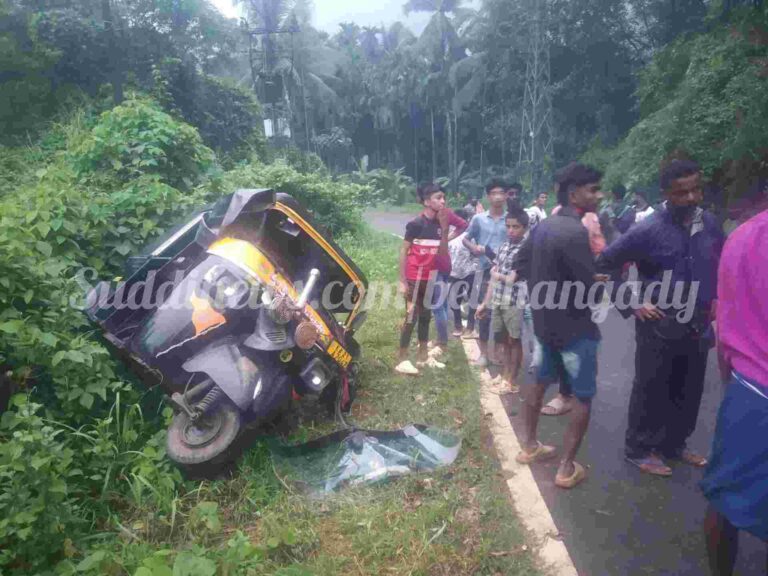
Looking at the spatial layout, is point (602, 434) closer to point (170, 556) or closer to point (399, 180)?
point (170, 556)

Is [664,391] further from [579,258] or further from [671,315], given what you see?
[579,258]

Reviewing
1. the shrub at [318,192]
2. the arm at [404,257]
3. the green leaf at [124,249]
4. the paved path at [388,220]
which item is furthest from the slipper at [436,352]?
the paved path at [388,220]

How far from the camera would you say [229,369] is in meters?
3.72

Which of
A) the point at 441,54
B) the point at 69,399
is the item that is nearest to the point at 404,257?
the point at 69,399

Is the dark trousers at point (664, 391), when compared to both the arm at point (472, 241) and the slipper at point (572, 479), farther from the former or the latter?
the arm at point (472, 241)

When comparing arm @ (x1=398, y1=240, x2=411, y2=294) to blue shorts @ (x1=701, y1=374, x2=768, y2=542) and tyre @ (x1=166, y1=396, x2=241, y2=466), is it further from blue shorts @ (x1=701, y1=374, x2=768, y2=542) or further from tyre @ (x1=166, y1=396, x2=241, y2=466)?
blue shorts @ (x1=701, y1=374, x2=768, y2=542)

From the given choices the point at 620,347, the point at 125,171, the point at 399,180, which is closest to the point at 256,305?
the point at 125,171

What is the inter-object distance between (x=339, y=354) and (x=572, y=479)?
1.72 m

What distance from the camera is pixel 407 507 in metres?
3.56

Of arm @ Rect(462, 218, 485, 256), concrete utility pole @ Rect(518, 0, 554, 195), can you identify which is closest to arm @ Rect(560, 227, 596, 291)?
arm @ Rect(462, 218, 485, 256)

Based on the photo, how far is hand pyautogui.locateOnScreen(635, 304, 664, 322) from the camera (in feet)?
12.1

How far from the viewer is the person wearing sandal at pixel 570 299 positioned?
3.55 meters

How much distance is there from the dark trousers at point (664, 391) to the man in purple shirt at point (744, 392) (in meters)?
1.35

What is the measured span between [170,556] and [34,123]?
50.5 ft
